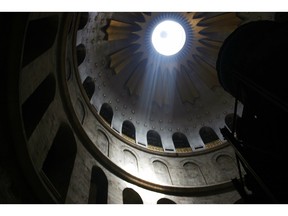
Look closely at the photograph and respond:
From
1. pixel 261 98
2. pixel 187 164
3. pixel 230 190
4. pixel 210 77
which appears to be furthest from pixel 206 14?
pixel 261 98

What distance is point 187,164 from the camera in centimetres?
1428

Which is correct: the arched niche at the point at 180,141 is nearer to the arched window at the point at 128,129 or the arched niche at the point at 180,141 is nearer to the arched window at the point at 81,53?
the arched window at the point at 128,129

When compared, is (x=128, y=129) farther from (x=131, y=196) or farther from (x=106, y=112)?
(x=131, y=196)

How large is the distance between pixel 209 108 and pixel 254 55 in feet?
38.4

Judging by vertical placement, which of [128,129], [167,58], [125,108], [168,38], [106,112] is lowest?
[128,129]

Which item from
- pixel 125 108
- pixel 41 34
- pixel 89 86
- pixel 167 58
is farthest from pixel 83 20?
pixel 167 58

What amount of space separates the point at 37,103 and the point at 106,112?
6.57 m

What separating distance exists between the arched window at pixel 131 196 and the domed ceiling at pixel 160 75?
4257 mm

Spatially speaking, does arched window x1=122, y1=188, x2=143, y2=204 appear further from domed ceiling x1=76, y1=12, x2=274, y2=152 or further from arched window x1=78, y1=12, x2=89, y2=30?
arched window x1=78, y1=12, x2=89, y2=30

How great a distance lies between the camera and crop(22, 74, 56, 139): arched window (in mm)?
7813

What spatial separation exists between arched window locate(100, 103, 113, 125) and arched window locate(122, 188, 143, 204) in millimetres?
4571

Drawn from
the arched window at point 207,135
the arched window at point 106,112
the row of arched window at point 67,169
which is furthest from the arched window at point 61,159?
the arched window at point 207,135

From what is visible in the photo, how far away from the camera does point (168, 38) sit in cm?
1936

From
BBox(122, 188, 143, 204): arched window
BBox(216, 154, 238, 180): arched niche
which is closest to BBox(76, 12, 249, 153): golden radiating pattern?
BBox(216, 154, 238, 180): arched niche
